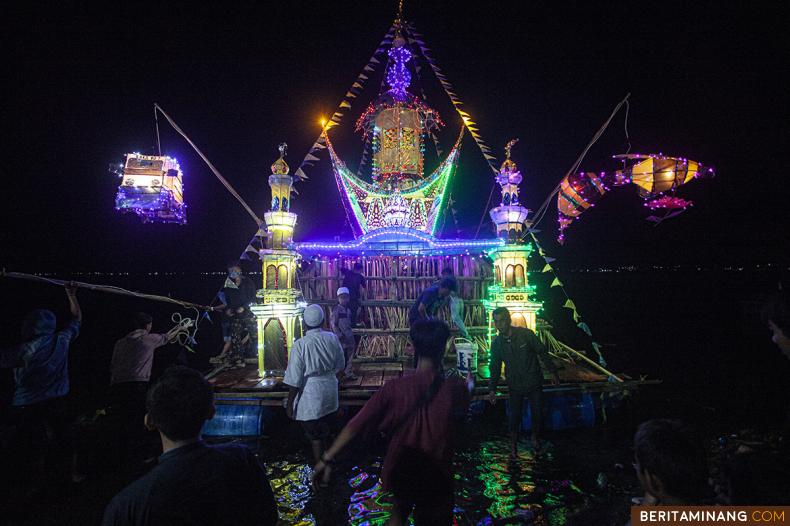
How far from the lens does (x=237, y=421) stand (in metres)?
7.21

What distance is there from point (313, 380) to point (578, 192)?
7726 mm

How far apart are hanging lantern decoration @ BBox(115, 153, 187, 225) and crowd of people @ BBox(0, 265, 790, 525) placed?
3.48 meters

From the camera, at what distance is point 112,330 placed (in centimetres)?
2517

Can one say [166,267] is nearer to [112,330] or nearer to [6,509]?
[112,330]

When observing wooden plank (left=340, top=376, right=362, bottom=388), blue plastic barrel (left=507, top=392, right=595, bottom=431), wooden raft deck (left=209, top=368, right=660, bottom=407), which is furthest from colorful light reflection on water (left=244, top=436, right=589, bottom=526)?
wooden plank (left=340, top=376, right=362, bottom=388)

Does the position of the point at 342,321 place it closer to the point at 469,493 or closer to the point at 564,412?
the point at 469,493

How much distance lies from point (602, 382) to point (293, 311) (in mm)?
6912

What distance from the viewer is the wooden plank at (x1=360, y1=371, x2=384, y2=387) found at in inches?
300

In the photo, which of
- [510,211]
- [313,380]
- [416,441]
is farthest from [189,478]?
[510,211]

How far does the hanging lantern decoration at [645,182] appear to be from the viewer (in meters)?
7.52

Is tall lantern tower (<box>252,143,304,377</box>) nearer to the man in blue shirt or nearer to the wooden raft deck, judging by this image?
the wooden raft deck

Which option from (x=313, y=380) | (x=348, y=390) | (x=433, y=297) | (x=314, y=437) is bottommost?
(x=314, y=437)

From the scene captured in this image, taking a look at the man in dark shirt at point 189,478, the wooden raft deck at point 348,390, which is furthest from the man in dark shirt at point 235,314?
the man in dark shirt at point 189,478

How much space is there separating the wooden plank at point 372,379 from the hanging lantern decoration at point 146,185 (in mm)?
6095
